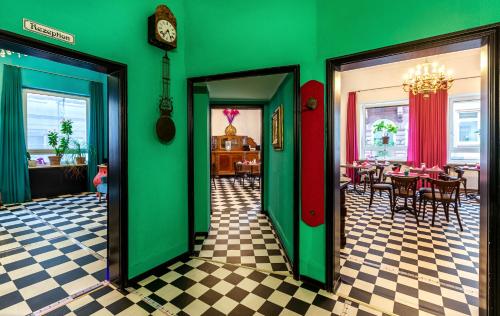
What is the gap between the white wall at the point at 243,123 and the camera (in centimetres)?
1095

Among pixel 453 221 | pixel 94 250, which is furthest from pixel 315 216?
pixel 453 221

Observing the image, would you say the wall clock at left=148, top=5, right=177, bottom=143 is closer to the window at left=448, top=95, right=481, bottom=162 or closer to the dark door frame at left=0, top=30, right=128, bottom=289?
the dark door frame at left=0, top=30, right=128, bottom=289

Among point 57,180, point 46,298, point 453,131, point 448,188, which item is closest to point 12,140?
point 57,180

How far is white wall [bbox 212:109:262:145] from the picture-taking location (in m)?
11.0

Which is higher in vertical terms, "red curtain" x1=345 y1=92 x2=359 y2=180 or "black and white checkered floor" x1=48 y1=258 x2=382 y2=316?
"red curtain" x1=345 y1=92 x2=359 y2=180

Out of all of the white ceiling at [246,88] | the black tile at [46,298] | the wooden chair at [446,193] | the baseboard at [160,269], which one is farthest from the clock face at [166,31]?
the wooden chair at [446,193]

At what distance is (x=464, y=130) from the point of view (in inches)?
264

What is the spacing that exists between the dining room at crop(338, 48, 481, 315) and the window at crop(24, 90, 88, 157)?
24.1ft

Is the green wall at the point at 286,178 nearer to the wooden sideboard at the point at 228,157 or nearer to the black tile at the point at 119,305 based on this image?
the black tile at the point at 119,305

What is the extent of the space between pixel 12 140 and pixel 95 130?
5.87ft

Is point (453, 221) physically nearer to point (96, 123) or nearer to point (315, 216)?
point (315, 216)

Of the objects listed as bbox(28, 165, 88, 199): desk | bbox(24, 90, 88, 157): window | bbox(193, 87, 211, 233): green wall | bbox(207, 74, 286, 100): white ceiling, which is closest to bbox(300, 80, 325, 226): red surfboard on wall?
bbox(207, 74, 286, 100): white ceiling

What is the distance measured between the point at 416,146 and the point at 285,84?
19.3 feet

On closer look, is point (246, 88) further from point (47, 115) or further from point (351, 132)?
point (47, 115)
